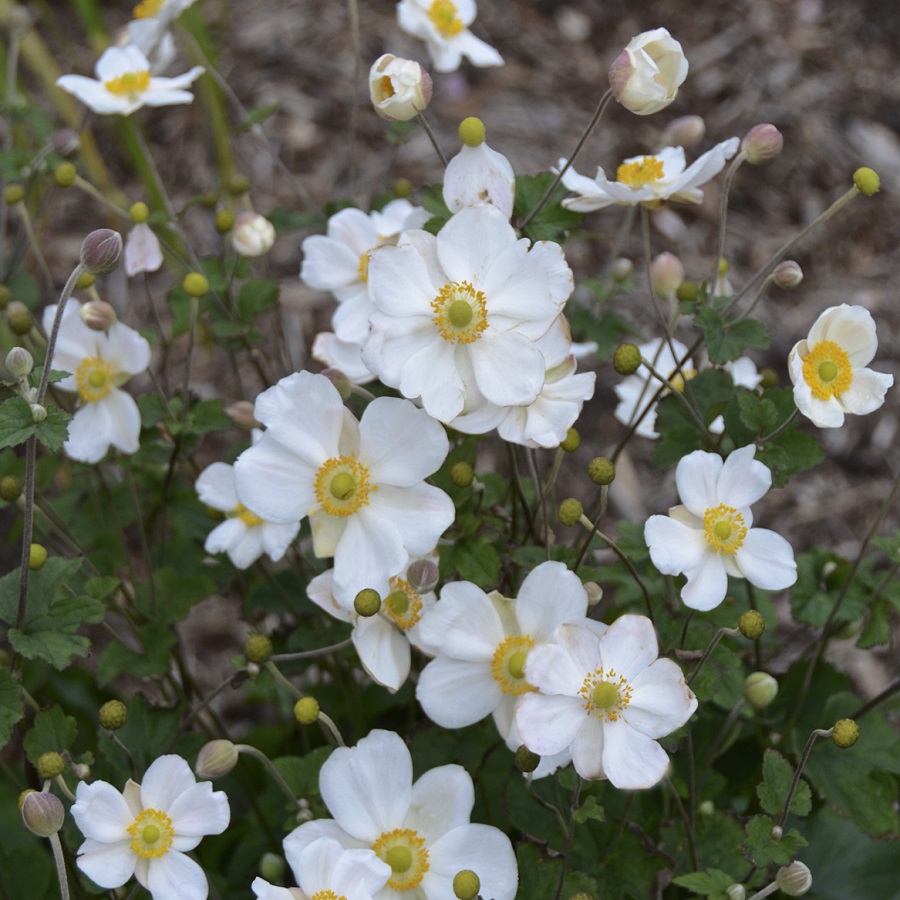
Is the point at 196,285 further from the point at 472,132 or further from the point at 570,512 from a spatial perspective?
the point at 570,512

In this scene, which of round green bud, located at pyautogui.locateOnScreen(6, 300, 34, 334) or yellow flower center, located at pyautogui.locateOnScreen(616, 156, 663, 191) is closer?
yellow flower center, located at pyautogui.locateOnScreen(616, 156, 663, 191)

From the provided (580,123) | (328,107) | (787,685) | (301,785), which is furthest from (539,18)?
(301,785)

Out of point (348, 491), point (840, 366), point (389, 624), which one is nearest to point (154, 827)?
point (389, 624)

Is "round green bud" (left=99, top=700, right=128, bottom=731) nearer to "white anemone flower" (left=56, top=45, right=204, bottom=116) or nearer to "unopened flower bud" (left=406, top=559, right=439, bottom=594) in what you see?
"unopened flower bud" (left=406, top=559, right=439, bottom=594)

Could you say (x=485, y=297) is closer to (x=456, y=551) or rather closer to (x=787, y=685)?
(x=456, y=551)

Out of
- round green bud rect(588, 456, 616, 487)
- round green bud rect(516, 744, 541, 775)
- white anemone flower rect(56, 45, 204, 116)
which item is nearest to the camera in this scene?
round green bud rect(516, 744, 541, 775)

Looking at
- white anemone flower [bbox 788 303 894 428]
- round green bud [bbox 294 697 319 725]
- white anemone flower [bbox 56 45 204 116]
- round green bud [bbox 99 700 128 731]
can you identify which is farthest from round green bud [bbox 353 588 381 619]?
white anemone flower [bbox 56 45 204 116]
